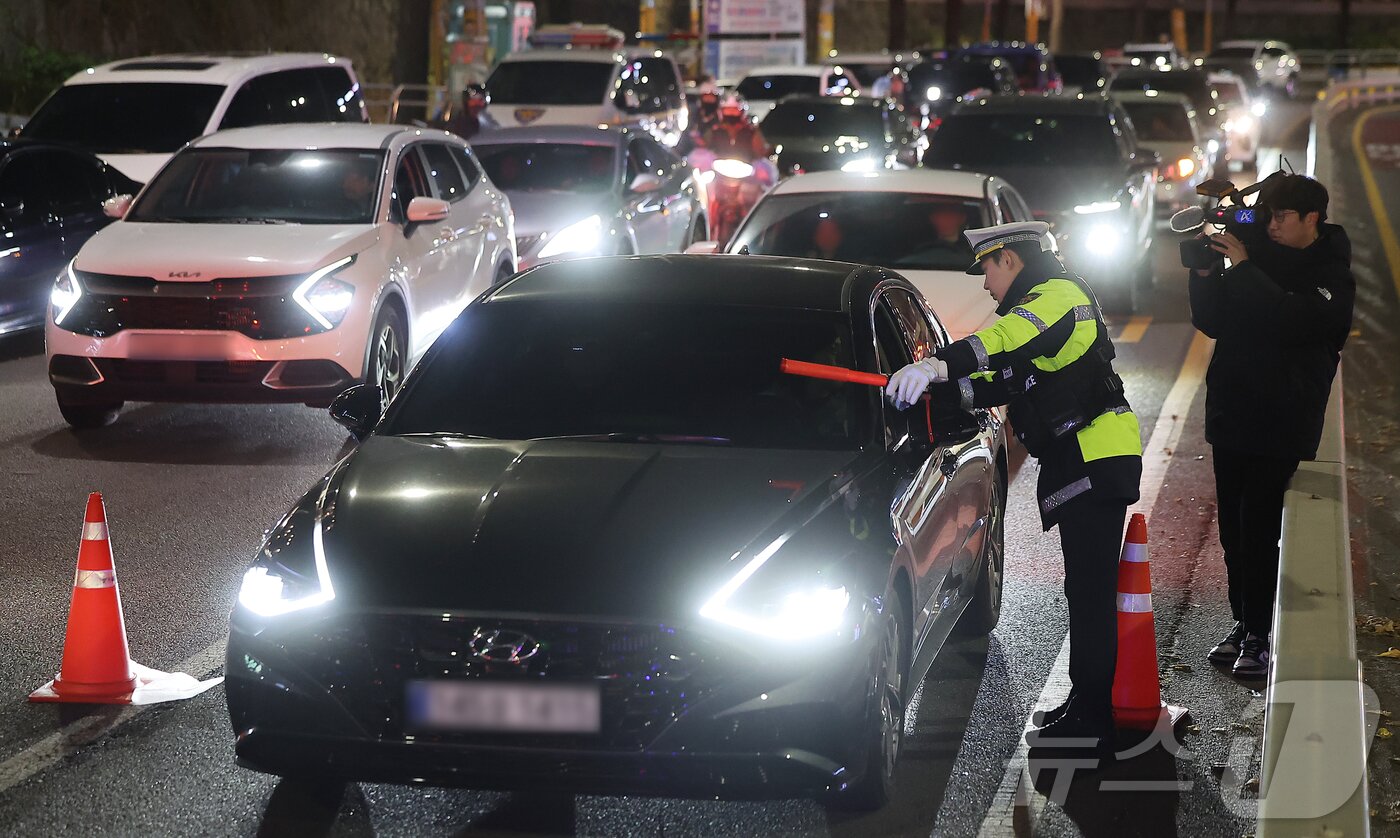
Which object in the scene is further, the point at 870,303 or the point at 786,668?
the point at 870,303

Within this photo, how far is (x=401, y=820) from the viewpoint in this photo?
208 inches

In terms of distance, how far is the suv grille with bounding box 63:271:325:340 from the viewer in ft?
35.6

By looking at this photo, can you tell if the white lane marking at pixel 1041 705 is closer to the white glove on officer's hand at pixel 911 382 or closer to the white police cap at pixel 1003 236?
the white glove on officer's hand at pixel 911 382

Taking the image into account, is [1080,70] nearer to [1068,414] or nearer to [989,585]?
[989,585]

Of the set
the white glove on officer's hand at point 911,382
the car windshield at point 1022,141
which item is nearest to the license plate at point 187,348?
the white glove on officer's hand at point 911,382

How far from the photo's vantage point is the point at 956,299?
10.7 m

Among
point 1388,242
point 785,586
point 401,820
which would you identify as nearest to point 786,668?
point 785,586

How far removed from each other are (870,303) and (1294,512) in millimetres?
2935

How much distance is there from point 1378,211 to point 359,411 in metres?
24.0

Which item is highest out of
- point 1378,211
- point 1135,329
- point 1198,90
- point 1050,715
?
point 1198,90

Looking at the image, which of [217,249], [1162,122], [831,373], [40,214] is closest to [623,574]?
[831,373]

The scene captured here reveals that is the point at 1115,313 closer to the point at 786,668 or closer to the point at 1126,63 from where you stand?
the point at 786,668

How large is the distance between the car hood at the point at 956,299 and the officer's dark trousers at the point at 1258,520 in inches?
130

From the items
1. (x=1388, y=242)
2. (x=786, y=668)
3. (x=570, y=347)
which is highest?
(x=570, y=347)
